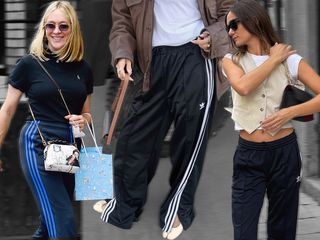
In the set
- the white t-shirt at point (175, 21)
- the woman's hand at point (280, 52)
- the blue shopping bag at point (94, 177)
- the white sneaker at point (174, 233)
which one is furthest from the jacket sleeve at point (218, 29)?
the white sneaker at point (174, 233)

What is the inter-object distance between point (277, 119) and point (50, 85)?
136cm

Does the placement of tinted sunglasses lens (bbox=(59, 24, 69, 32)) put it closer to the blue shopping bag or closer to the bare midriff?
the blue shopping bag

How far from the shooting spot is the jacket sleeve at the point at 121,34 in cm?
438

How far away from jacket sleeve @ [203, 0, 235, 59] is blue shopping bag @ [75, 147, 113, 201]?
3.11 feet

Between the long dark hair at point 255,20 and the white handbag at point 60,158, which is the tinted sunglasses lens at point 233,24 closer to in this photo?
the long dark hair at point 255,20

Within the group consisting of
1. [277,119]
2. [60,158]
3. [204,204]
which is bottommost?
[204,204]

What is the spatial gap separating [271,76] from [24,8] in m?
2.03

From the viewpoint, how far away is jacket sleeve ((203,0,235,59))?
4.41 meters

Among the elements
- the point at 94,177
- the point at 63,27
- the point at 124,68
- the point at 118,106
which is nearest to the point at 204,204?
the point at 94,177

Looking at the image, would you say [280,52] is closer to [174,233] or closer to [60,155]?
[60,155]

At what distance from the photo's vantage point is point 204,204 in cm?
503

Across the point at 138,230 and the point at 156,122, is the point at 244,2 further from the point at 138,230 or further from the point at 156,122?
the point at 138,230

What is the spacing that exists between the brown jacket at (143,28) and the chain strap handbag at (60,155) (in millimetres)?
538

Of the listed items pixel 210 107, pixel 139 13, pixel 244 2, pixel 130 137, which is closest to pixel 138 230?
pixel 130 137
